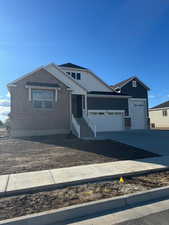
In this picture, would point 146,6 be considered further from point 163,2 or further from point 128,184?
point 128,184

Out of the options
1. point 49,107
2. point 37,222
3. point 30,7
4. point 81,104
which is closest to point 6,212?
point 37,222

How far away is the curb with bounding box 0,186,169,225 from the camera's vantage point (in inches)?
93.2

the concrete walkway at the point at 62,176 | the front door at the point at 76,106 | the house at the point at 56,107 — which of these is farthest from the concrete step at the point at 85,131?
the concrete walkway at the point at 62,176

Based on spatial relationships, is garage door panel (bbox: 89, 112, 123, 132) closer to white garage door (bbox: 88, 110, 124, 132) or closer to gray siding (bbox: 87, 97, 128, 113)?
white garage door (bbox: 88, 110, 124, 132)

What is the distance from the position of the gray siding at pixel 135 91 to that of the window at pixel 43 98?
11.8 meters

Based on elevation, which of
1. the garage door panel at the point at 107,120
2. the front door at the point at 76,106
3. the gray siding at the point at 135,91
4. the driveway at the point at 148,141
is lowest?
the driveway at the point at 148,141

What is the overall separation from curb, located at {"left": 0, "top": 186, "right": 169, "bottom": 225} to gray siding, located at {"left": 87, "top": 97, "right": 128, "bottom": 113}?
1391cm

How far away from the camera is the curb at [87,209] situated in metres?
2.37

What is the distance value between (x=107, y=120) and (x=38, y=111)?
327 inches

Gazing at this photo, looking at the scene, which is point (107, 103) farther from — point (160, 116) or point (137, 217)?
point (160, 116)

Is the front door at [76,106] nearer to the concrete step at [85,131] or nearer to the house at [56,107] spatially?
the house at [56,107]

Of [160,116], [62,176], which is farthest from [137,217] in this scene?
[160,116]

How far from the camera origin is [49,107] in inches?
524

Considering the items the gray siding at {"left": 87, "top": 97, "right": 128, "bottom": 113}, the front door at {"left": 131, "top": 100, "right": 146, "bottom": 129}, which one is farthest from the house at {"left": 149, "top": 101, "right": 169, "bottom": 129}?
the gray siding at {"left": 87, "top": 97, "right": 128, "bottom": 113}
